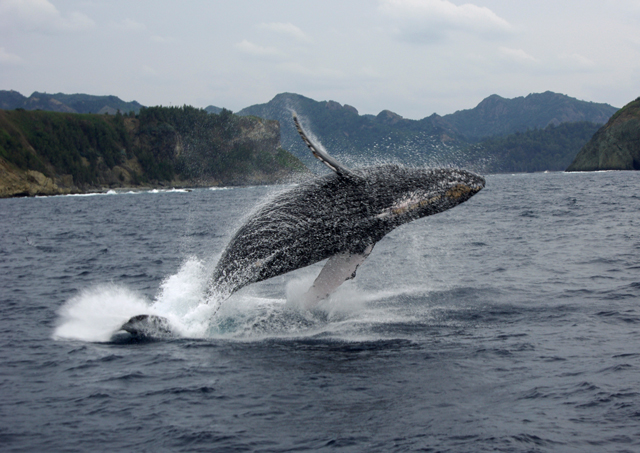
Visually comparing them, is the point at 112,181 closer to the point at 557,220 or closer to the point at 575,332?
the point at 557,220

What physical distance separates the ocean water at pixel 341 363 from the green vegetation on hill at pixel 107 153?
364 feet

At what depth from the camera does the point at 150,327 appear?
981 cm

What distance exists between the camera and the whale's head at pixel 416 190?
9.83m

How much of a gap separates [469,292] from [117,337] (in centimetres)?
773

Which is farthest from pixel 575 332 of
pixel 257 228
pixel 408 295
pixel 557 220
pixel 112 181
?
pixel 112 181

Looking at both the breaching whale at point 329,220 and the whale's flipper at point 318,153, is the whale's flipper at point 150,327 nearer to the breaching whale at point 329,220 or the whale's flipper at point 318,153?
the breaching whale at point 329,220

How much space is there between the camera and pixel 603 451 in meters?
5.34

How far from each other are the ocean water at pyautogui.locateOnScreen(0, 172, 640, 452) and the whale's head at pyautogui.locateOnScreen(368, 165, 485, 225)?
2.15 metres

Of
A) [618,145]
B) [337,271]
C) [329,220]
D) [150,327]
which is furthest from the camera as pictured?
[618,145]

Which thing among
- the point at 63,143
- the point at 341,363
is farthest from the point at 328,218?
the point at 63,143

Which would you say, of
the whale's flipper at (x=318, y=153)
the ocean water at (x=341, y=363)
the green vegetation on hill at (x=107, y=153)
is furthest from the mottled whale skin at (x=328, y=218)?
the green vegetation on hill at (x=107, y=153)

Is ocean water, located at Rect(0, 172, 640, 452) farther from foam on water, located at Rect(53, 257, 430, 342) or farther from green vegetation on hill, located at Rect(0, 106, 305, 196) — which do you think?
green vegetation on hill, located at Rect(0, 106, 305, 196)

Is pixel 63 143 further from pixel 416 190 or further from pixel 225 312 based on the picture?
pixel 416 190

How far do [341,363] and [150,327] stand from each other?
12.4ft
